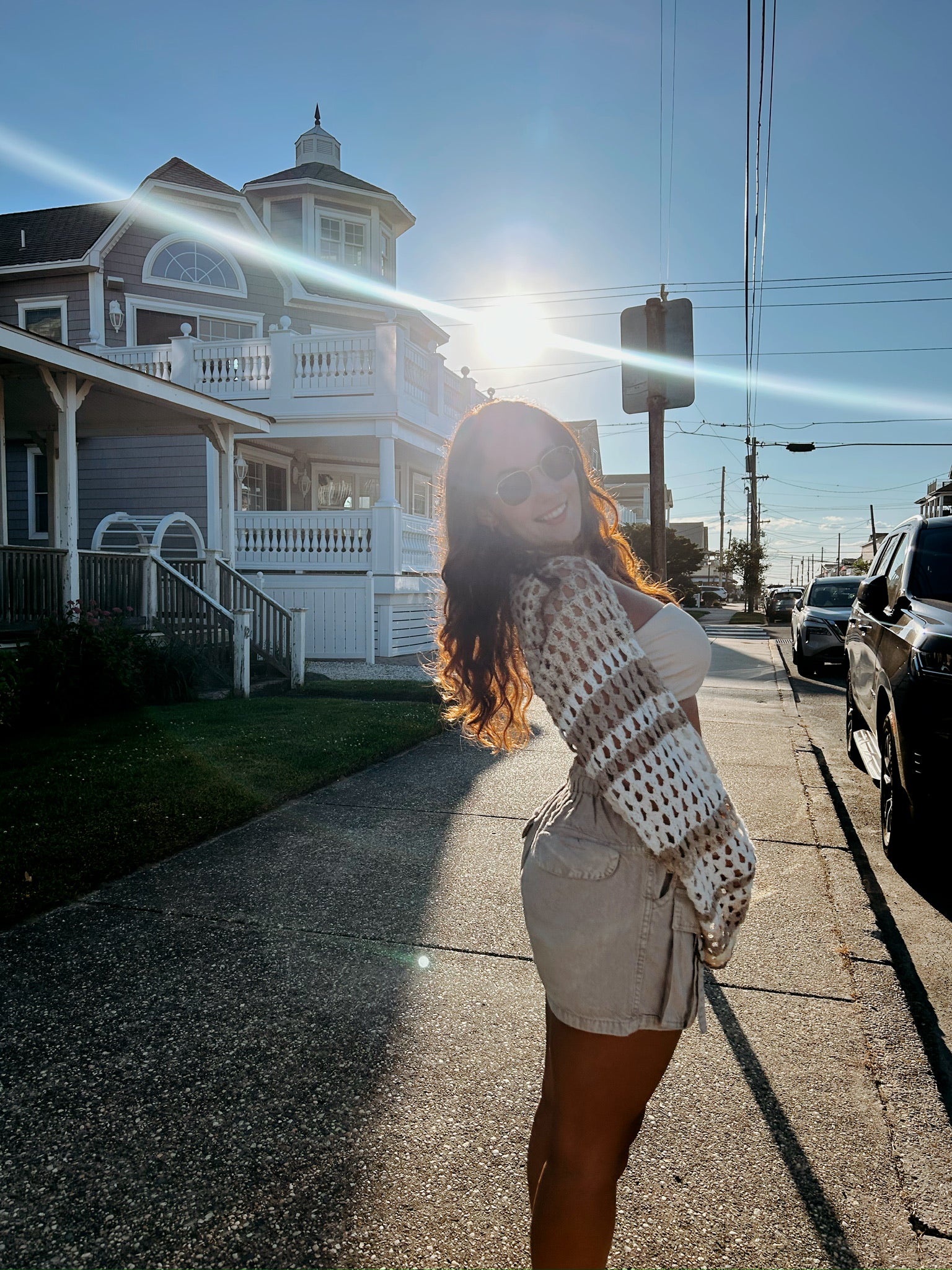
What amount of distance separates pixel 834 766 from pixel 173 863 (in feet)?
17.9

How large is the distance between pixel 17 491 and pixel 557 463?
19366 mm

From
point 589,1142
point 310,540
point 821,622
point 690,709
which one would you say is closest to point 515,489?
point 690,709

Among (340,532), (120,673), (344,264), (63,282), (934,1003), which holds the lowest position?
(934,1003)

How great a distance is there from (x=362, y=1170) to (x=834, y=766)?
6.31 metres

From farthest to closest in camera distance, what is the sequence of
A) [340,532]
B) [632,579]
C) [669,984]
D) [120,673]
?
[340,532] → [120,673] → [632,579] → [669,984]

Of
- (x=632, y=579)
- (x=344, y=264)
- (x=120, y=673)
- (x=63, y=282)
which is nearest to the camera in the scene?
(x=632, y=579)

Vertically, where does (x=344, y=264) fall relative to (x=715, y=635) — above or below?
above

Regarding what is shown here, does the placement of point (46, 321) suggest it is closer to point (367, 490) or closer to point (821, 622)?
point (367, 490)

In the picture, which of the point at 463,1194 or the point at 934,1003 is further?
the point at 934,1003

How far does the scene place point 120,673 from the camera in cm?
953

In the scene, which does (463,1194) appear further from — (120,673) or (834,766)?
(120,673)

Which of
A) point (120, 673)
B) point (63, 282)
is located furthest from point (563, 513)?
point (63, 282)

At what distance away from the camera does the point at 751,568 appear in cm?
4916

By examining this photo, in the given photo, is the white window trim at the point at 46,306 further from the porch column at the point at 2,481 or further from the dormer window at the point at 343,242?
the porch column at the point at 2,481
